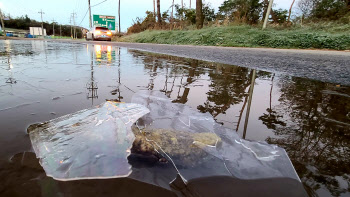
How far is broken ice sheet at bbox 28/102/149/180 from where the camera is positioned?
25.6 inches

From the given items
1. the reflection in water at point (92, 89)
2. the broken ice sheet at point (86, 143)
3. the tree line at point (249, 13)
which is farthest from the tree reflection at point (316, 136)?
the tree line at point (249, 13)

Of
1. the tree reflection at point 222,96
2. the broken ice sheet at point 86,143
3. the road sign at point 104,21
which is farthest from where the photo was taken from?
the road sign at point 104,21

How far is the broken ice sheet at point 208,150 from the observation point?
0.70 metres

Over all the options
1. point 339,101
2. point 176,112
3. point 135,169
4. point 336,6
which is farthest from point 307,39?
point 336,6

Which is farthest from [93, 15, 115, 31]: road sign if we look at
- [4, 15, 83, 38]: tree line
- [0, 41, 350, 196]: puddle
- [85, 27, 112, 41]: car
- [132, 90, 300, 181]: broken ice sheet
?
[4, 15, 83, 38]: tree line

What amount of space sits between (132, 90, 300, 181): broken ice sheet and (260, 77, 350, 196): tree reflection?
0.06 metres

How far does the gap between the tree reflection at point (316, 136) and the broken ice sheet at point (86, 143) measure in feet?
2.18

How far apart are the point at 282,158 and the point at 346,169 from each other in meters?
0.21

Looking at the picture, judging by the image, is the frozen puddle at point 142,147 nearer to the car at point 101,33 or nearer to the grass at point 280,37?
the grass at point 280,37

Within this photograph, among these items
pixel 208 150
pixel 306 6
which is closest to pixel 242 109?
pixel 208 150

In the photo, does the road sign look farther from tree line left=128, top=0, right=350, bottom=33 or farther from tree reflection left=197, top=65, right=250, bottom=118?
tree reflection left=197, top=65, right=250, bottom=118

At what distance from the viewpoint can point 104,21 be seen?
98.7 feet

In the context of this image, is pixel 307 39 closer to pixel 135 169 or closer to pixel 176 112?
pixel 176 112

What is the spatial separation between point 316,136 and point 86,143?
1.07 meters
